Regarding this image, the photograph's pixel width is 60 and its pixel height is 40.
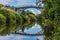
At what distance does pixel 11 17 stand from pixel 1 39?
1.33 m

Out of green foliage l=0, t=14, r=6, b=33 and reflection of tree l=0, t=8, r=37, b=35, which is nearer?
green foliage l=0, t=14, r=6, b=33

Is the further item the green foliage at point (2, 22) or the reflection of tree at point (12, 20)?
the reflection of tree at point (12, 20)

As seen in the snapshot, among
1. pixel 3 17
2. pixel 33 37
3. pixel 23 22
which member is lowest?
pixel 33 37

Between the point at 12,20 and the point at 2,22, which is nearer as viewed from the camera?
the point at 2,22

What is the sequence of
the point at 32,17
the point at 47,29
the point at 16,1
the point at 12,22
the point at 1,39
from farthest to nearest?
the point at 16,1 < the point at 32,17 < the point at 1,39 < the point at 12,22 < the point at 47,29

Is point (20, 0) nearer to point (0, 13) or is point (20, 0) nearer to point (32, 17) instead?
point (32, 17)

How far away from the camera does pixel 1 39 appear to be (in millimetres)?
7344

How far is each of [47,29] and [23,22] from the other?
12.9ft

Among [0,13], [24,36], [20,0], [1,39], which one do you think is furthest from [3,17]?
[20,0]

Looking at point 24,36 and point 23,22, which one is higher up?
point 23,22

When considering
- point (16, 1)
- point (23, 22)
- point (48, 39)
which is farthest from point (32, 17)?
point (48, 39)

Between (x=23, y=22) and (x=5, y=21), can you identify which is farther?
(x=23, y=22)

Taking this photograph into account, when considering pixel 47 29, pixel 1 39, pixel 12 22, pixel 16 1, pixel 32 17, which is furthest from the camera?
pixel 16 1

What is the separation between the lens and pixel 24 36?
26.1 feet
